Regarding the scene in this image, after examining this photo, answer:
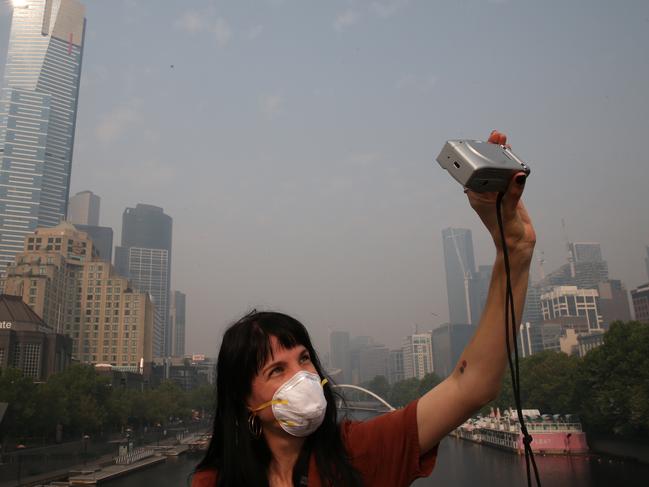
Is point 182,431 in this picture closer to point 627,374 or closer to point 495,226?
point 627,374

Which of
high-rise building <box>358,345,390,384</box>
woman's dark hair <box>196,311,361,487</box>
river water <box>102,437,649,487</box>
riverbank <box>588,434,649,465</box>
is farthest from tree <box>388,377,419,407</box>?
woman's dark hair <box>196,311,361,487</box>

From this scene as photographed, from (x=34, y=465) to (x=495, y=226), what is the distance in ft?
99.4

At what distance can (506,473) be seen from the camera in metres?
29.1

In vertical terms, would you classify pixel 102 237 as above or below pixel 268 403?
above

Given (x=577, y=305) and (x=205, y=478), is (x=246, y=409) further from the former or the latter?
(x=577, y=305)

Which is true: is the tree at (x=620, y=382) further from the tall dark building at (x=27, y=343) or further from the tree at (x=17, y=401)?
the tall dark building at (x=27, y=343)

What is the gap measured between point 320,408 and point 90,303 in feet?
238

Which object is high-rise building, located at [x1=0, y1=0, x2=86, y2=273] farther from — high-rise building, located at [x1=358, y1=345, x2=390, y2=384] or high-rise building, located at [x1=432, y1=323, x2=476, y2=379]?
high-rise building, located at [x1=358, y1=345, x2=390, y2=384]

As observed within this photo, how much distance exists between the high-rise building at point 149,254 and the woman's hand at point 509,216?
16665 cm

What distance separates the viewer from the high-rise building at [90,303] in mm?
64269

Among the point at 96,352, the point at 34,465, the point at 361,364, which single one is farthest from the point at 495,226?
the point at 361,364

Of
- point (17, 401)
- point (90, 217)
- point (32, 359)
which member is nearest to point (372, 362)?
point (90, 217)

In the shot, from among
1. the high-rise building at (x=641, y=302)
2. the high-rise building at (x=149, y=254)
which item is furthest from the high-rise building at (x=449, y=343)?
the high-rise building at (x=149, y=254)

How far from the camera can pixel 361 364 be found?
176 metres
